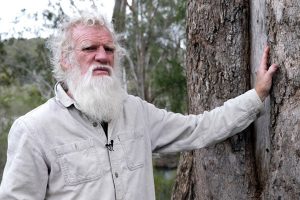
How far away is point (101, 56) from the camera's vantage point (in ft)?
6.47

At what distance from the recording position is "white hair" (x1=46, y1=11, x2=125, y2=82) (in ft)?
6.61

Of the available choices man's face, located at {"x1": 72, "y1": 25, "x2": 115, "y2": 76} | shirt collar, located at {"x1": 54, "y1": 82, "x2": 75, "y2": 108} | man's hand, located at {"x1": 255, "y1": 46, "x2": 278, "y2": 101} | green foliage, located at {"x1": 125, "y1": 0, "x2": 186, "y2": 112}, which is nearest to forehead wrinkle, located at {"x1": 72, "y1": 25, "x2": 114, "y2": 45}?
man's face, located at {"x1": 72, "y1": 25, "x2": 115, "y2": 76}

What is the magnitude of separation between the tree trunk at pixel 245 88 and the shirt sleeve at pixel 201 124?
2.9 inches

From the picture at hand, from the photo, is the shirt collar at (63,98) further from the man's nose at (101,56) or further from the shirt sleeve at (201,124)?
the shirt sleeve at (201,124)

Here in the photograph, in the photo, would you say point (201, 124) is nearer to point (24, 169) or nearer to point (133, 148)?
point (133, 148)

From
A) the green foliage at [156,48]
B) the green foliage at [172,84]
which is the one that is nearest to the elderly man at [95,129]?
the green foliage at [172,84]

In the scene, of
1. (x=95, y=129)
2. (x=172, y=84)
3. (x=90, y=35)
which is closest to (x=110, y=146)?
(x=95, y=129)

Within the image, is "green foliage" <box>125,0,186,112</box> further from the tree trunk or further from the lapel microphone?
the lapel microphone

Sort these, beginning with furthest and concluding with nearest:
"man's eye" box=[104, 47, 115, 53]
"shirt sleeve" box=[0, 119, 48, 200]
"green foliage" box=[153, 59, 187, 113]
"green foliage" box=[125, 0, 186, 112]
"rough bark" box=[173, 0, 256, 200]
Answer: "green foliage" box=[125, 0, 186, 112] → "green foliage" box=[153, 59, 187, 113] → "rough bark" box=[173, 0, 256, 200] → "man's eye" box=[104, 47, 115, 53] → "shirt sleeve" box=[0, 119, 48, 200]

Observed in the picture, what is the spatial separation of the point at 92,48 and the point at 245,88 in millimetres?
655

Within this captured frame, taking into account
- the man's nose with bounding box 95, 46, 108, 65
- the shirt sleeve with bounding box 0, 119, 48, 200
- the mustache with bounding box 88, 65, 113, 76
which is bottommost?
the shirt sleeve with bounding box 0, 119, 48, 200

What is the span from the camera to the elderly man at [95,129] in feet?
6.00

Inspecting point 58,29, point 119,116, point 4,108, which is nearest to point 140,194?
point 119,116

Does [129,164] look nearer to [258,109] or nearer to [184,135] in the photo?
[184,135]
